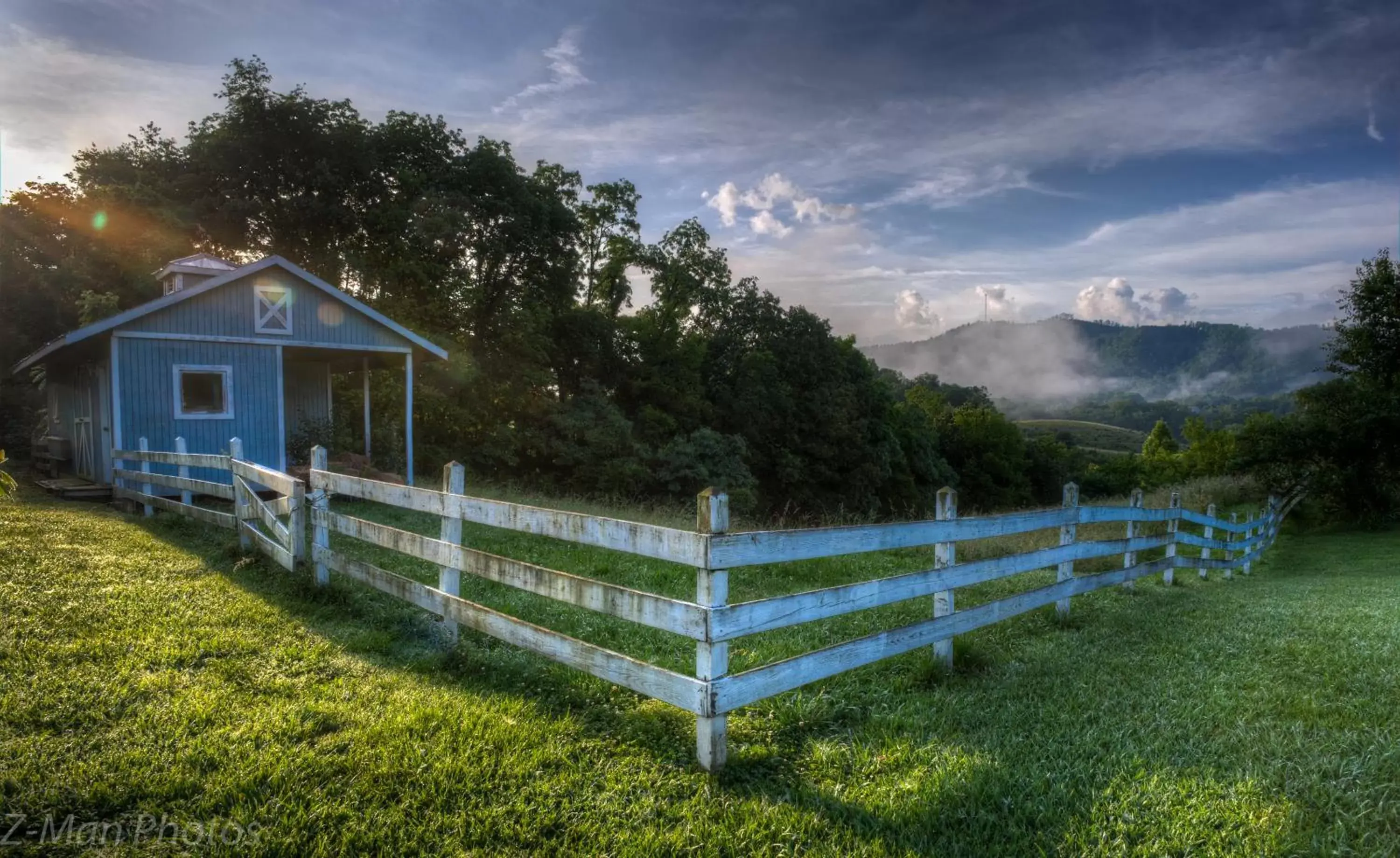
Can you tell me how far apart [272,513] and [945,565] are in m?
6.62

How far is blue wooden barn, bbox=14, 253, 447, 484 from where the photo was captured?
1371 centimetres

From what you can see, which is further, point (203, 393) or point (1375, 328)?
point (1375, 328)

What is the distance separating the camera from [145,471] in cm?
1205

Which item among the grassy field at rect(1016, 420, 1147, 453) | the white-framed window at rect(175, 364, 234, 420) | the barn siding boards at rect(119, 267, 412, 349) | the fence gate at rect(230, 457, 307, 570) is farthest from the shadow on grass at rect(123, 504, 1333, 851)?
the grassy field at rect(1016, 420, 1147, 453)

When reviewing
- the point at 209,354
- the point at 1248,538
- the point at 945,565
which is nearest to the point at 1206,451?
the point at 1248,538

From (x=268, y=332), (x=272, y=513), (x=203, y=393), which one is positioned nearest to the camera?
(x=272, y=513)

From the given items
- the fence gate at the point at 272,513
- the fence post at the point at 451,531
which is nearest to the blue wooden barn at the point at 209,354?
the fence gate at the point at 272,513

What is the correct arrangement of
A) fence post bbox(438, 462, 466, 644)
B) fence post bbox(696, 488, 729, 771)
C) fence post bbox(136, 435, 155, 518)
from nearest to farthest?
fence post bbox(696, 488, 729, 771), fence post bbox(438, 462, 466, 644), fence post bbox(136, 435, 155, 518)

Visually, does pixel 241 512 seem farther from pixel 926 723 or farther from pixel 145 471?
pixel 926 723

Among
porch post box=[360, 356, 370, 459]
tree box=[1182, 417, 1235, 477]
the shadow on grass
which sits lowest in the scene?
tree box=[1182, 417, 1235, 477]

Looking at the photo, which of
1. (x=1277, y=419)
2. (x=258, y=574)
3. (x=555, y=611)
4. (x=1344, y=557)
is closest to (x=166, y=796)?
(x=555, y=611)

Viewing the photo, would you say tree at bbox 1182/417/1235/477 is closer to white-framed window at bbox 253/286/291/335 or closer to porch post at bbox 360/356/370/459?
porch post at bbox 360/356/370/459

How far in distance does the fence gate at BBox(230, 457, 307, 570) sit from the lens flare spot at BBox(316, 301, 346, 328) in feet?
25.6

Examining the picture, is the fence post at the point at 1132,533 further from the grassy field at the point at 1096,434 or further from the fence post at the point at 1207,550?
the grassy field at the point at 1096,434
